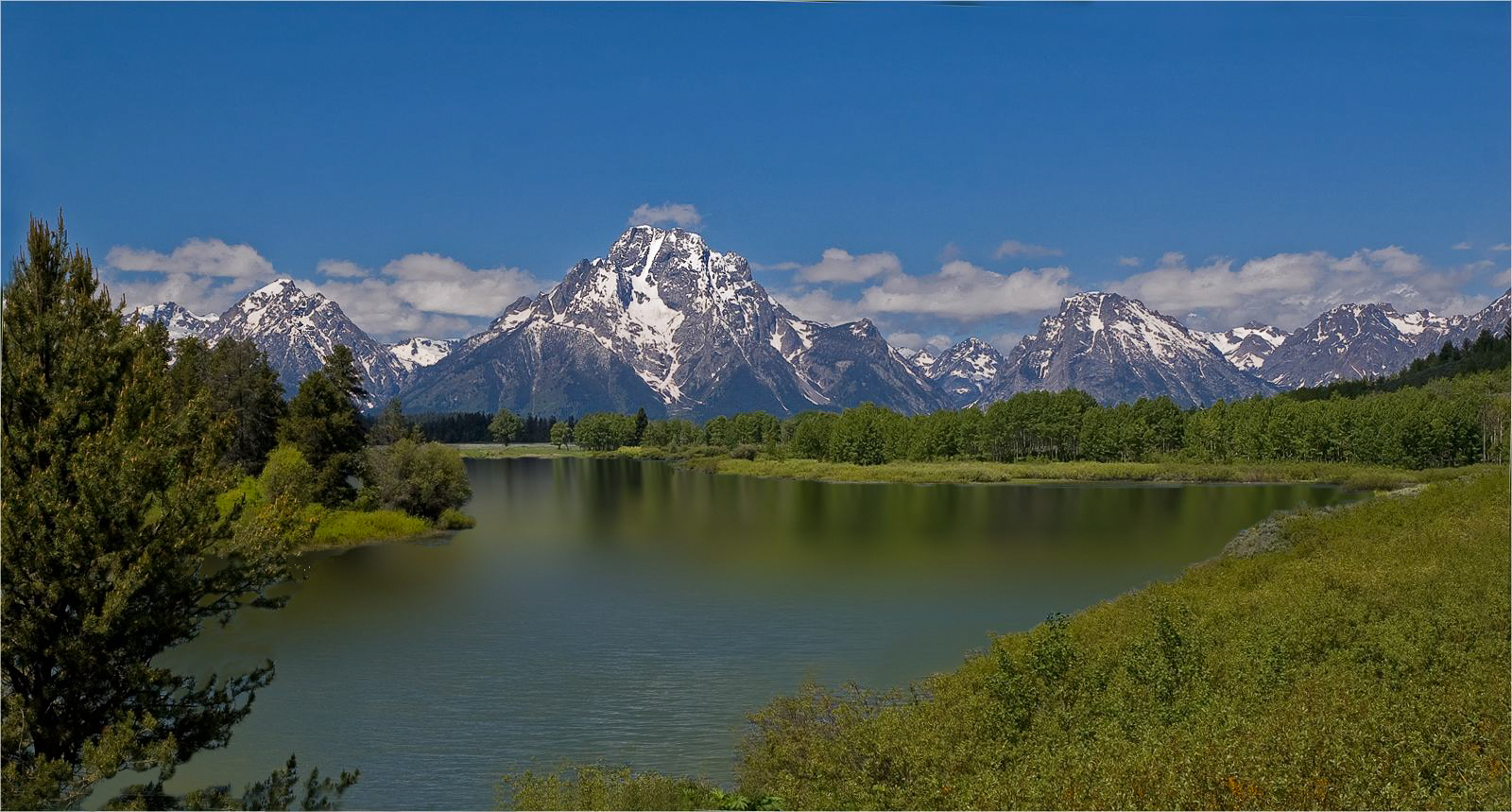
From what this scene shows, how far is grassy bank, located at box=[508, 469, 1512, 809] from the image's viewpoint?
39.0ft

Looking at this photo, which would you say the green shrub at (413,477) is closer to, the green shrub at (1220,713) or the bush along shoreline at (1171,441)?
the green shrub at (1220,713)

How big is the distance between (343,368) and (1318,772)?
240 ft

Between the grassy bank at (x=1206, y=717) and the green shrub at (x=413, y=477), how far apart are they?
55.8 m

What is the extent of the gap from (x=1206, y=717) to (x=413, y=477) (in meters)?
68.7

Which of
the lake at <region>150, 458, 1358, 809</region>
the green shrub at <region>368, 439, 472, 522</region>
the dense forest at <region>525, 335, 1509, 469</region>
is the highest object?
the dense forest at <region>525, 335, 1509, 469</region>

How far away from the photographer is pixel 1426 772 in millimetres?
12516

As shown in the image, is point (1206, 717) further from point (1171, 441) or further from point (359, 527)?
point (1171, 441)

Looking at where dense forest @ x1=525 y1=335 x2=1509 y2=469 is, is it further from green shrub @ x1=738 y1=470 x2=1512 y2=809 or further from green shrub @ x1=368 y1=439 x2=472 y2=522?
green shrub @ x1=738 y1=470 x2=1512 y2=809

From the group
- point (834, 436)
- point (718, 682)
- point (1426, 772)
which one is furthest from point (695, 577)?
point (834, 436)

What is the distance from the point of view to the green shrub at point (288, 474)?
6153 cm

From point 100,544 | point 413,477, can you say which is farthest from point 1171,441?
point 100,544

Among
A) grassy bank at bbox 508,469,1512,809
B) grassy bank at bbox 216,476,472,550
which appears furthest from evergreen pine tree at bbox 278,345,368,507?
grassy bank at bbox 508,469,1512,809

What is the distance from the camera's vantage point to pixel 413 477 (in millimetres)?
75000

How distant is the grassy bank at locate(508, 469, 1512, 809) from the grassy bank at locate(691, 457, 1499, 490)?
10191 cm
